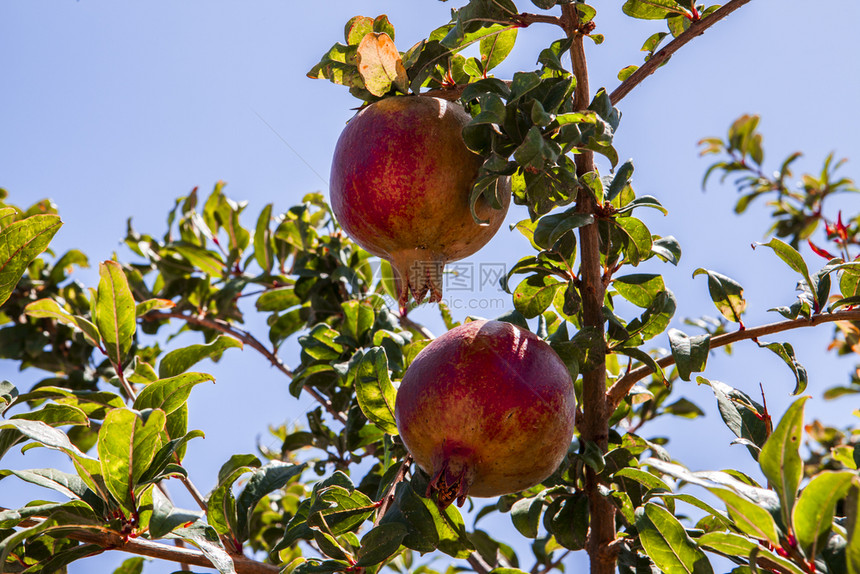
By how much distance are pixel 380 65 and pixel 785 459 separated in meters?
1.02

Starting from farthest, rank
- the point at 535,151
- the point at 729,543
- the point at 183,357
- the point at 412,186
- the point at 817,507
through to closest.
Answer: the point at 183,357 → the point at 412,186 → the point at 535,151 → the point at 729,543 → the point at 817,507

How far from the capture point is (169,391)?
1.57 metres

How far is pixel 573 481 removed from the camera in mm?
1666

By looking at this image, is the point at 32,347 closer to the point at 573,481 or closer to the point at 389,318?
the point at 389,318

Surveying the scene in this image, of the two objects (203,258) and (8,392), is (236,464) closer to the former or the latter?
(8,392)

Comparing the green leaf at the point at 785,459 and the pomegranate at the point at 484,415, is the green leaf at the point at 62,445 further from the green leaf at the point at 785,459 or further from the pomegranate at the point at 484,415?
the green leaf at the point at 785,459

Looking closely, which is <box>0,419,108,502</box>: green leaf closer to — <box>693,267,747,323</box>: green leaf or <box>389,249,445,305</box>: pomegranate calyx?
<box>389,249,445,305</box>: pomegranate calyx

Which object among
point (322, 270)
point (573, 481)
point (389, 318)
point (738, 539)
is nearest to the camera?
point (738, 539)

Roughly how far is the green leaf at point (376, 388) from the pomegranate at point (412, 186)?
0.18 meters

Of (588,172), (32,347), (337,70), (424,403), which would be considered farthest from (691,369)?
→ (32,347)

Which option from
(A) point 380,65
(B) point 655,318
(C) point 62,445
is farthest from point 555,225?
(C) point 62,445

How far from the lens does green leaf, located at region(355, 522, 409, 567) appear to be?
130 centimetres

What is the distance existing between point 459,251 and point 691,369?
1.80ft

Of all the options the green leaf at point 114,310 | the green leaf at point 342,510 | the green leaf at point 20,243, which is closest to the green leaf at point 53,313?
the green leaf at point 114,310
